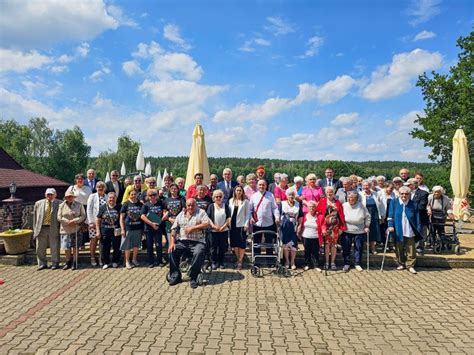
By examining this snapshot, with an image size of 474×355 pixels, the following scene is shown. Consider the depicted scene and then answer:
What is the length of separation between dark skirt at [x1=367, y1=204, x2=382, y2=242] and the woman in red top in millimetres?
888

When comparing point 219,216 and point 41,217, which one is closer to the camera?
point 219,216

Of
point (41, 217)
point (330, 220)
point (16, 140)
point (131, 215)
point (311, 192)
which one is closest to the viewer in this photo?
point (330, 220)

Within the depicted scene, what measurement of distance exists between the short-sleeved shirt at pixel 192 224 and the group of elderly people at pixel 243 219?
11 centimetres

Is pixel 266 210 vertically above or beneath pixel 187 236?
above

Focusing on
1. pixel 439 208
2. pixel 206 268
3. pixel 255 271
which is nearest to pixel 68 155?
pixel 206 268

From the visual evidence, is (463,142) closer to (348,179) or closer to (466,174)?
(466,174)

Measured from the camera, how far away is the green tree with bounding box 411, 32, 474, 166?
20953 millimetres

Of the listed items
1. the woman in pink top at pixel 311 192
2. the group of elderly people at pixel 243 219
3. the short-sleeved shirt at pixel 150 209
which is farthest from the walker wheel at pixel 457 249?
the short-sleeved shirt at pixel 150 209

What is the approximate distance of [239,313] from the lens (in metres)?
4.84

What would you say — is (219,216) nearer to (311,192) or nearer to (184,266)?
(184,266)

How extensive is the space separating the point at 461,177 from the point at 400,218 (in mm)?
3500

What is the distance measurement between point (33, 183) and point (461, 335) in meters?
29.8

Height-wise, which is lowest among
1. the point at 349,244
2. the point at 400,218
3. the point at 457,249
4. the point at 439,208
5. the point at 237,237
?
the point at 457,249

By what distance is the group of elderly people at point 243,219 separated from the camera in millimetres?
6875
